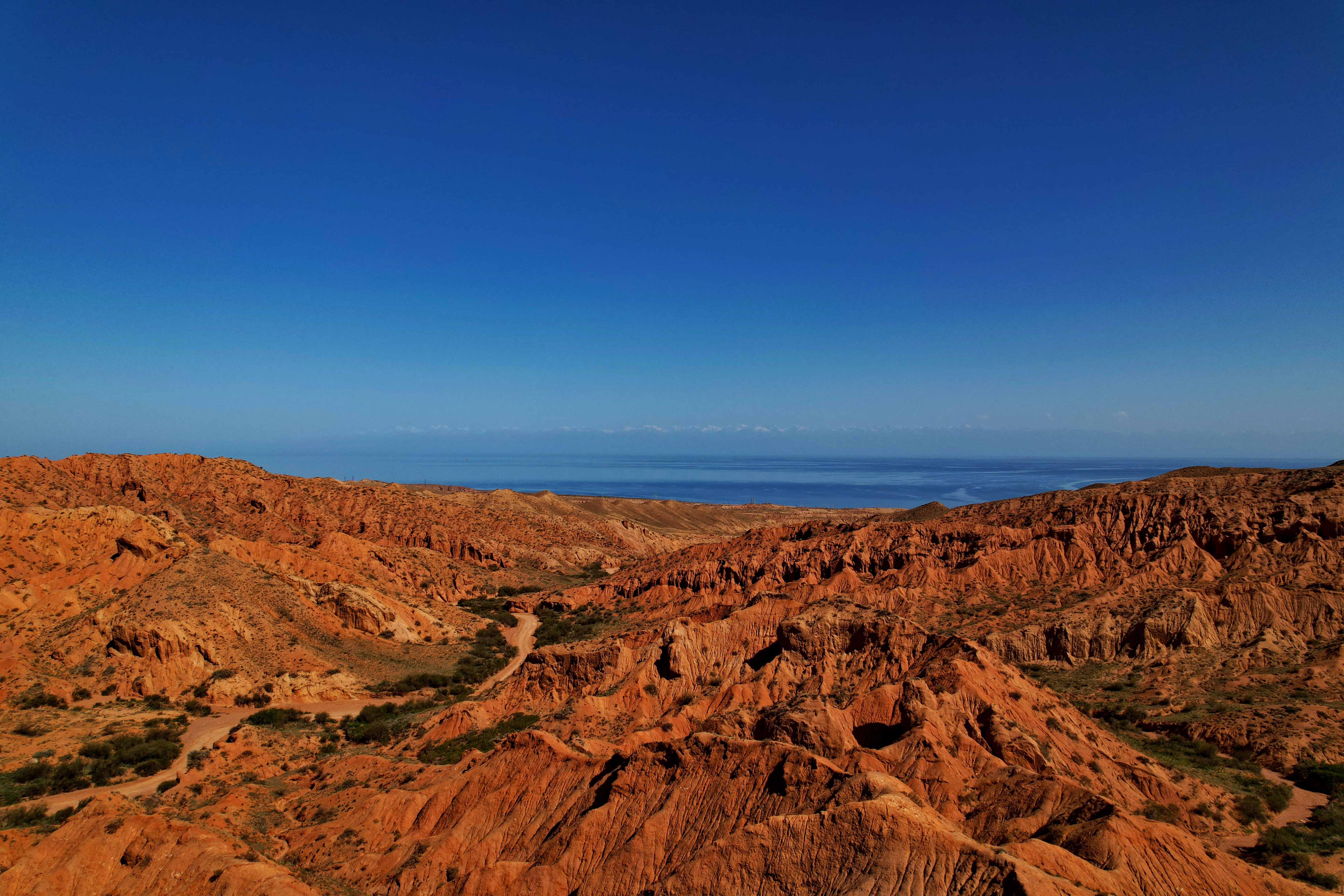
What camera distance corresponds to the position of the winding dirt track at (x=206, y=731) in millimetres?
26094

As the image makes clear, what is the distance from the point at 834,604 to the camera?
3106 centimetres

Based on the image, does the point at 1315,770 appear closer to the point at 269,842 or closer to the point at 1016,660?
the point at 1016,660

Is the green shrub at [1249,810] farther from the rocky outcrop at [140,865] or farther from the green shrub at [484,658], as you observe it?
the green shrub at [484,658]

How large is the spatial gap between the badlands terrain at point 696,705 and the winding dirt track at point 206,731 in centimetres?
26

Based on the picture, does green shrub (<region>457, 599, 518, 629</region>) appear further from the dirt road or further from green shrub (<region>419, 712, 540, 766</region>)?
green shrub (<region>419, 712, 540, 766</region>)

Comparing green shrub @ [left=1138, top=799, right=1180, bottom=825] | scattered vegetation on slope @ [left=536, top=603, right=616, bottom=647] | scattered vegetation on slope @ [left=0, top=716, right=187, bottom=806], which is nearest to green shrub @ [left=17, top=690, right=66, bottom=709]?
scattered vegetation on slope @ [left=0, top=716, right=187, bottom=806]

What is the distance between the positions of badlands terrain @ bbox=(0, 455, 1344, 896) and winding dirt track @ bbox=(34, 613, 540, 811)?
0.26m

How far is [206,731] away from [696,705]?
86.4 feet

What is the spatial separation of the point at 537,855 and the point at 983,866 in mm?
11370

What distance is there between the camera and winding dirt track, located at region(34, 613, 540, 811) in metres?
26.1

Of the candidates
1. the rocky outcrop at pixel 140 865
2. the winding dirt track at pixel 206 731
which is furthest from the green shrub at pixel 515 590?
the rocky outcrop at pixel 140 865

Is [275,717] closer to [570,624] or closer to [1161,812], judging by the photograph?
[570,624]

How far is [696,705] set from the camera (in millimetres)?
27453

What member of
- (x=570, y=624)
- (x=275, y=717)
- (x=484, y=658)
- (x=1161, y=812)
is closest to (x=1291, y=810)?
(x=1161, y=812)
